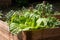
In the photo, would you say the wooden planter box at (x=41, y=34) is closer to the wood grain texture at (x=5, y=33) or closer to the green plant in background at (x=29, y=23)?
the green plant in background at (x=29, y=23)

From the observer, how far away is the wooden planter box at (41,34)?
11.7 ft

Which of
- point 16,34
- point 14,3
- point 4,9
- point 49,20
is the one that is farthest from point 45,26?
point 14,3

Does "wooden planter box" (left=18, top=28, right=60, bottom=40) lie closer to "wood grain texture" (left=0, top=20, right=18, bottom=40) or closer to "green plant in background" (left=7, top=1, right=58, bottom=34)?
"green plant in background" (left=7, top=1, right=58, bottom=34)

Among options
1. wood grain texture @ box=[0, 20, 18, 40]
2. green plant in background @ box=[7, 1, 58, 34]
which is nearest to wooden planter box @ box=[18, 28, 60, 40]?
green plant in background @ box=[7, 1, 58, 34]

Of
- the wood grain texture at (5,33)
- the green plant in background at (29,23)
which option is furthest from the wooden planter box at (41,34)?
the wood grain texture at (5,33)

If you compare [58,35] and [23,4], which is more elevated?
[23,4]

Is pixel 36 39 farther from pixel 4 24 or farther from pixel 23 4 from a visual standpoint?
pixel 23 4

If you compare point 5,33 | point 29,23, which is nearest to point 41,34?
point 29,23

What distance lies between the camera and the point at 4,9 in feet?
33.3

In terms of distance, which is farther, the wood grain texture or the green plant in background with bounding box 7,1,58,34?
the wood grain texture

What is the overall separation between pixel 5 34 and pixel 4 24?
19 cm

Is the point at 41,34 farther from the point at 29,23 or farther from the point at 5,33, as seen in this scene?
the point at 5,33

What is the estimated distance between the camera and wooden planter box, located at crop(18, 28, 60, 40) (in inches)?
141

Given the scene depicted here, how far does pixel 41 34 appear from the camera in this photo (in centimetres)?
367
